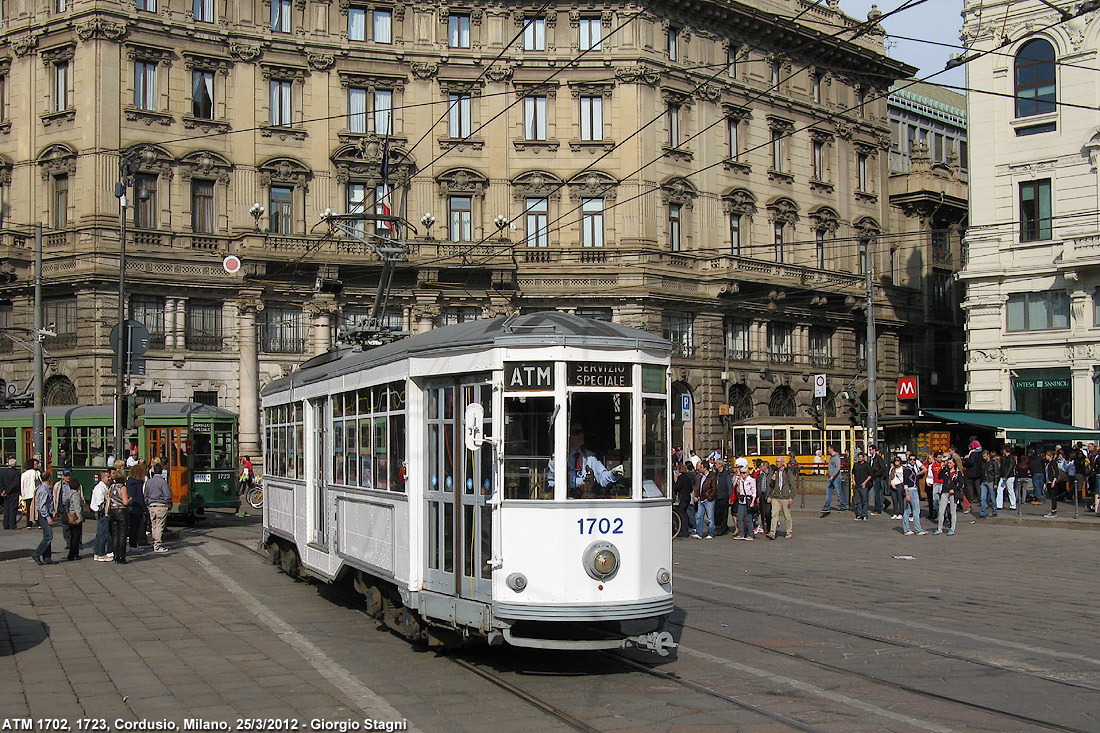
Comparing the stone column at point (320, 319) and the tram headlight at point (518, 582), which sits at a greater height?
the stone column at point (320, 319)

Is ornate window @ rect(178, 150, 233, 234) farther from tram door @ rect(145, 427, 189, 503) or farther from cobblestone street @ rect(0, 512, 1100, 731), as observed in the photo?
cobblestone street @ rect(0, 512, 1100, 731)

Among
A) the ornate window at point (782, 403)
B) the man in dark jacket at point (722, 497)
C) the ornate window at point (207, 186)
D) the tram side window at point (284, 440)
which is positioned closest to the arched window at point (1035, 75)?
the ornate window at point (782, 403)

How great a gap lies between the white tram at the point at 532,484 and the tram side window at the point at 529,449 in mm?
11

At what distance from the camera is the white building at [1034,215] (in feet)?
126

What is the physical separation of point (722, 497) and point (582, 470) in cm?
1521

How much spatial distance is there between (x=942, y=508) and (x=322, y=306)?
88.2 feet

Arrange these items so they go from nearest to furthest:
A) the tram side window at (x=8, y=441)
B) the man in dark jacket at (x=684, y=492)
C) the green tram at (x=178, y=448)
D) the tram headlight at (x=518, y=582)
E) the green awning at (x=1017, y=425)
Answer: the tram headlight at (x=518, y=582) → the man in dark jacket at (x=684, y=492) → the green tram at (x=178, y=448) → the green awning at (x=1017, y=425) → the tram side window at (x=8, y=441)

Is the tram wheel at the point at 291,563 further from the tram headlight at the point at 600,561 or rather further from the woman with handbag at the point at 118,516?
the tram headlight at the point at 600,561

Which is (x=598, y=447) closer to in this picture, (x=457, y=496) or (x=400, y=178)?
(x=457, y=496)

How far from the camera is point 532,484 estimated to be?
9609 mm

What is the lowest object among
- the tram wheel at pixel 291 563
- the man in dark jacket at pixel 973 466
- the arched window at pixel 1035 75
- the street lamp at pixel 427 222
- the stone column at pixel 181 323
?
the tram wheel at pixel 291 563

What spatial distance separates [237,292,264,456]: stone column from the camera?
4384cm

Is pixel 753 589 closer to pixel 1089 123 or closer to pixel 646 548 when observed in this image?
pixel 646 548

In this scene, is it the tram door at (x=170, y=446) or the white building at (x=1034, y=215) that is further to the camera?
the white building at (x=1034, y=215)
